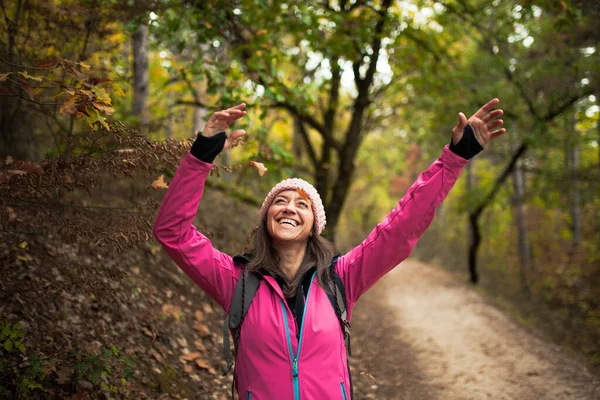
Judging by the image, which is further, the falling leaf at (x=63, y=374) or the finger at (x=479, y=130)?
the falling leaf at (x=63, y=374)

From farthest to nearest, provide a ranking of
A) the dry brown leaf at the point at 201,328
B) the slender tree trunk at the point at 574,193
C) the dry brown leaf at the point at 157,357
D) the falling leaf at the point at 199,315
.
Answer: the slender tree trunk at the point at 574,193 → the falling leaf at the point at 199,315 → the dry brown leaf at the point at 201,328 → the dry brown leaf at the point at 157,357

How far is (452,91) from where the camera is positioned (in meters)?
9.52

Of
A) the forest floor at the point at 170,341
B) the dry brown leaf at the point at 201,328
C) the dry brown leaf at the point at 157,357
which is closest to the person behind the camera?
the forest floor at the point at 170,341

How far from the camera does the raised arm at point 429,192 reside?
2430 millimetres

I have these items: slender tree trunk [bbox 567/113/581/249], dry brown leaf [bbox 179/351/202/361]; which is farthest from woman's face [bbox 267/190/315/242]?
slender tree trunk [bbox 567/113/581/249]

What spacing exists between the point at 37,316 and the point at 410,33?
736 cm

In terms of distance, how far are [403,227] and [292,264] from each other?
0.75 m

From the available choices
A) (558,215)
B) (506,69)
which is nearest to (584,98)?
(506,69)

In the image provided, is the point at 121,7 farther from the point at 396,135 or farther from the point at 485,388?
the point at 396,135

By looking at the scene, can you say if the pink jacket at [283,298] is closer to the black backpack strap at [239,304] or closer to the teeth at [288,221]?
the black backpack strap at [239,304]

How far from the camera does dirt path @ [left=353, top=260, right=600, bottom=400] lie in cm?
631

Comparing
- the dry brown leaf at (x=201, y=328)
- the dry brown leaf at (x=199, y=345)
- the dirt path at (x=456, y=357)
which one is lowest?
the dirt path at (x=456, y=357)

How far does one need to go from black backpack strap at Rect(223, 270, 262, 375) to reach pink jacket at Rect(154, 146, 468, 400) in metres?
0.04

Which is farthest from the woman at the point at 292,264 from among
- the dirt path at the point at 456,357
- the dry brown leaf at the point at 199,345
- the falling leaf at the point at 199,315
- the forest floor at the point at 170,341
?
the falling leaf at the point at 199,315
